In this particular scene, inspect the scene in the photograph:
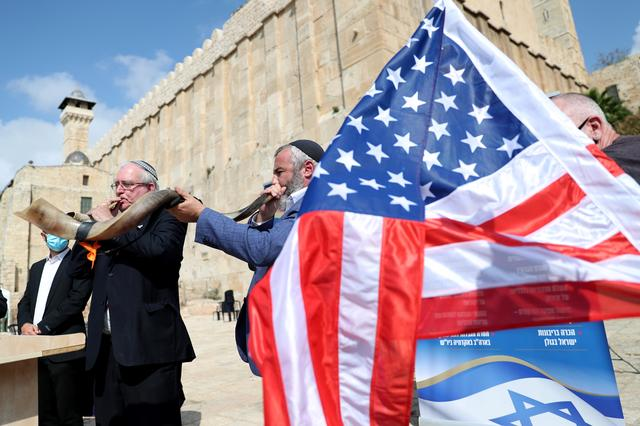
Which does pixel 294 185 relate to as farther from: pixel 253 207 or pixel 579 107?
pixel 579 107

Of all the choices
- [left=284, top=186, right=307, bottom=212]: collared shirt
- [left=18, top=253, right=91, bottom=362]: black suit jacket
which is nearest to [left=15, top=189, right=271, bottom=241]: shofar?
[left=284, top=186, right=307, bottom=212]: collared shirt

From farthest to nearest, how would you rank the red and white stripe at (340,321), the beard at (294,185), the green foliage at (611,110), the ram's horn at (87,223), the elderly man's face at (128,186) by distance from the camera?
the green foliage at (611,110) < the elderly man's face at (128,186) < the beard at (294,185) < the ram's horn at (87,223) < the red and white stripe at (340,321)

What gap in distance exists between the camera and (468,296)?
1.70 metres

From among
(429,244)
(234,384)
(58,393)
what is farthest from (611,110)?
(58,393)

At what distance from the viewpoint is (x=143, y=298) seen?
2.54 m

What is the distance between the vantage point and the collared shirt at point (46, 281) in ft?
12.0

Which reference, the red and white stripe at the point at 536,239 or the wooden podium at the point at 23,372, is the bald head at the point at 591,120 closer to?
the red and white stripe at the point at 536,239

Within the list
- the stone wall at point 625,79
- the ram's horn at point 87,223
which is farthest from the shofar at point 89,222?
the stone wall at point 625,79

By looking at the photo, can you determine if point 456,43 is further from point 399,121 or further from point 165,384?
point 165,384

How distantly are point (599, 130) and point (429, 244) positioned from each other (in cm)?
113

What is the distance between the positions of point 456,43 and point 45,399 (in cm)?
383

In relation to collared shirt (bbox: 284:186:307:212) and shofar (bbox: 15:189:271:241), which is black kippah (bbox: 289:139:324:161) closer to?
collared shirt (bbox: 284:186:307:212)

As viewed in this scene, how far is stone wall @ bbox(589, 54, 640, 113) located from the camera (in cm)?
2962

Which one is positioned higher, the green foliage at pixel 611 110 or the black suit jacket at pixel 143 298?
the green foliage at pixel 611 110
